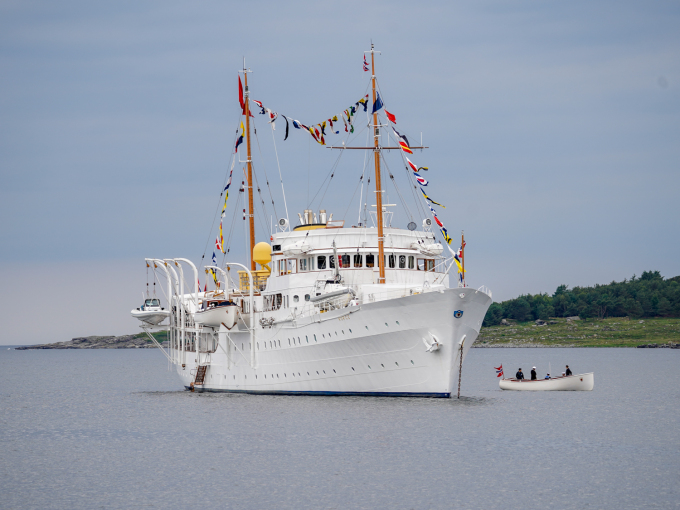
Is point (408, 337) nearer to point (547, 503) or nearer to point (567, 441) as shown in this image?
point (567, 441)

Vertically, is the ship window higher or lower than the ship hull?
higher

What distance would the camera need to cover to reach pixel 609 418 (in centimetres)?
4347

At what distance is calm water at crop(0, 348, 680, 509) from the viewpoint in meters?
26.5

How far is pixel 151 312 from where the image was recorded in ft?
202

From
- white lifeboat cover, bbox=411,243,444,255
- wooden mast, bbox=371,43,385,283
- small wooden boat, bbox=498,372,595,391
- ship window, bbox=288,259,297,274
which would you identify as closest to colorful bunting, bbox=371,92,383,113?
wooden mast, bbox=371,43,385,283

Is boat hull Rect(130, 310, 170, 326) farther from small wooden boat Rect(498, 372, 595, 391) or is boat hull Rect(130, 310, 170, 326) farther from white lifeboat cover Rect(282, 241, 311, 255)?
small wooden boat Rect(498, 372, 595, 391)

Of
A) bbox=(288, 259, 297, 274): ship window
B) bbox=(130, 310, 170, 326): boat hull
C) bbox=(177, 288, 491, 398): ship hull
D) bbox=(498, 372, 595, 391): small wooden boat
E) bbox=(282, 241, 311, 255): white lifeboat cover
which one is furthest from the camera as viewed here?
bbox=(130, 310, 170, 326): boat hull

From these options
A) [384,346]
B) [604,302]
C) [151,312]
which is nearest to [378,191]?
[384,346]

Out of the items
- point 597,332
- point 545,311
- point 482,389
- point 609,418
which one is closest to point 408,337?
point 609,418

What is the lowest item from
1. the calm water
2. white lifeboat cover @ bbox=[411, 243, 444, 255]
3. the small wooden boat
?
the calm water

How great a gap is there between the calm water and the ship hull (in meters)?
1.00

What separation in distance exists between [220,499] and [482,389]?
36.9m

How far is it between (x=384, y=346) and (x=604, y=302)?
465ft

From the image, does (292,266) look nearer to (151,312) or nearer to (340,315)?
(340,315)
